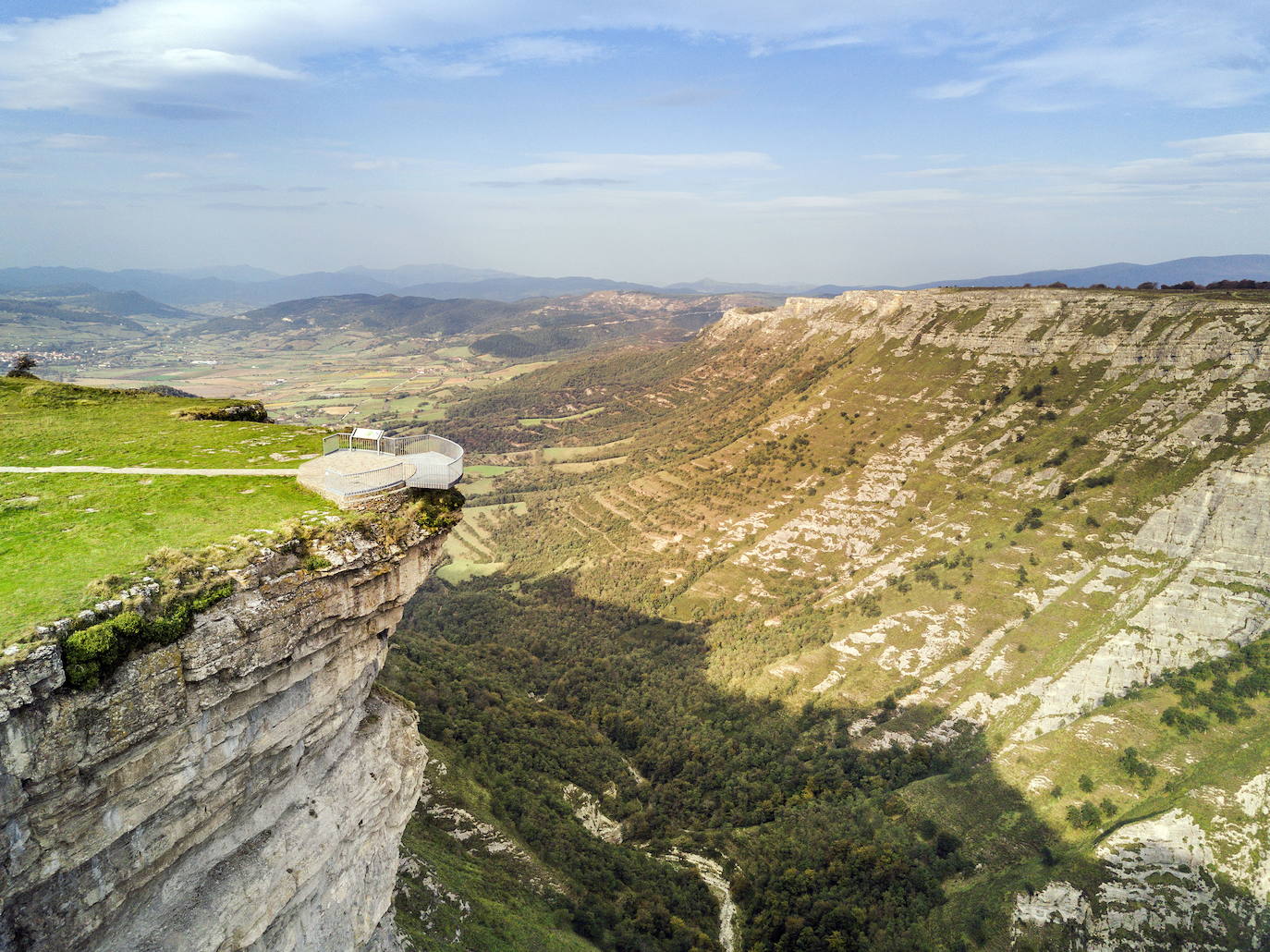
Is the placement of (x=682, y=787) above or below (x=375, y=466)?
below

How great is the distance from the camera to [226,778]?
15.6m

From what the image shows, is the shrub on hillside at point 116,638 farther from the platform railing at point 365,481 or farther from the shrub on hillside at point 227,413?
the shrub on hillside at point 227,413

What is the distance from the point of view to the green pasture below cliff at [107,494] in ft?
44.8

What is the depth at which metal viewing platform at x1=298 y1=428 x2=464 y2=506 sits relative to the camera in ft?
67.7

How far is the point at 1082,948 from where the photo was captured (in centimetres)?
4147

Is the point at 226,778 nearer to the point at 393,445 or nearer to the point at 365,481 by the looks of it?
the point at 365,481

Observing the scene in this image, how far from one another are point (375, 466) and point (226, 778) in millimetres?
11170

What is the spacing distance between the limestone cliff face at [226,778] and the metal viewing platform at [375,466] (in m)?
2.41

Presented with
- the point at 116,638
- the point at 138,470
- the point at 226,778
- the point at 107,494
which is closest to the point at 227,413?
the point at 138,470

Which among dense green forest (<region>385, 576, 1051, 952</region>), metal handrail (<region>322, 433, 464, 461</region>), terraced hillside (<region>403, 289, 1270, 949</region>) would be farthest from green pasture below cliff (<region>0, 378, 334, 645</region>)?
terraced hillside (<region>403, 289, 1270, 949</region>)

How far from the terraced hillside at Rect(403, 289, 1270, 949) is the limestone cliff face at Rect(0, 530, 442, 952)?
47.3 metres

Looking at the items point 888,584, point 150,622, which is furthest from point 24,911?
point 888,584

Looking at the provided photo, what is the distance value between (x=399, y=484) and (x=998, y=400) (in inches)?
4151

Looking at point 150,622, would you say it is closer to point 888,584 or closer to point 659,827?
point 659,827
